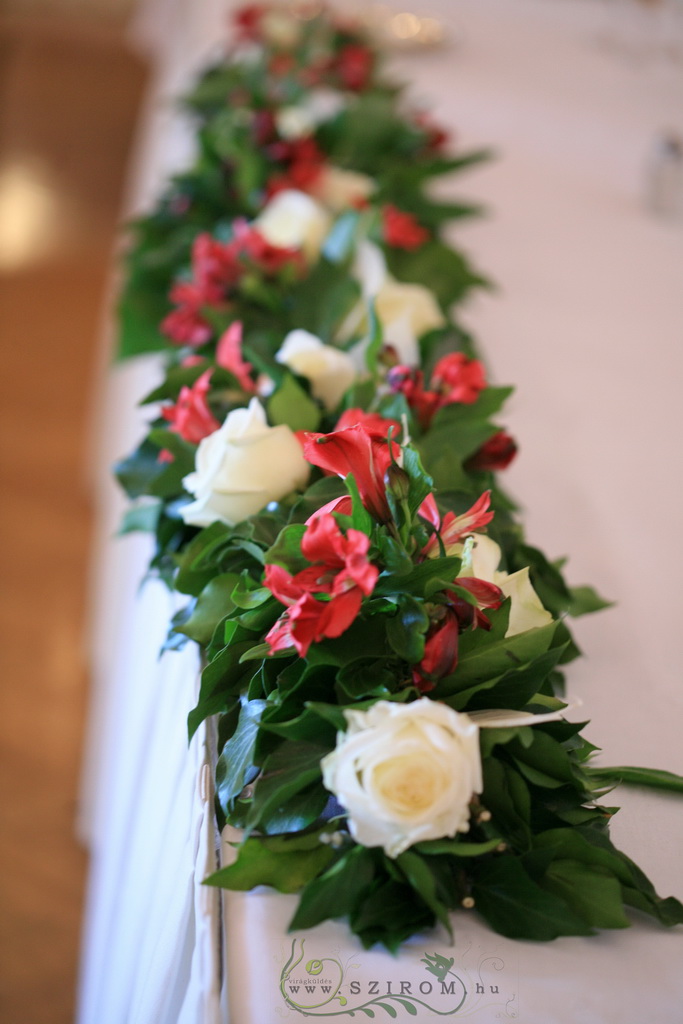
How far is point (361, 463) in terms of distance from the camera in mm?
538

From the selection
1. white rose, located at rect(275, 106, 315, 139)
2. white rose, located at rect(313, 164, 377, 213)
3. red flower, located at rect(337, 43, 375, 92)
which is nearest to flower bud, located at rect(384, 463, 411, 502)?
white rose, located at rect(313, 164, 377, 213)

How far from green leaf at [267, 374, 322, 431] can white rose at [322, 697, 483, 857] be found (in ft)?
1.04

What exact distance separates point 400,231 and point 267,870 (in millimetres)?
857

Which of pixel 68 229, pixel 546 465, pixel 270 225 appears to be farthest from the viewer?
pixel 68 229

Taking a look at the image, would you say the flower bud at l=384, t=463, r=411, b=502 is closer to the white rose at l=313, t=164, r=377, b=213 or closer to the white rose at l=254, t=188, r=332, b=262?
the white rose at l=254, t=188, r=332, b=262

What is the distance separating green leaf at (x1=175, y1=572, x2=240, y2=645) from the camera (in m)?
0.63

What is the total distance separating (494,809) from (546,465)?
21.4 inches

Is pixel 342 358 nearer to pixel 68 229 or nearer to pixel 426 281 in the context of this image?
pixel 426 281

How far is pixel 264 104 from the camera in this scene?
1.47m

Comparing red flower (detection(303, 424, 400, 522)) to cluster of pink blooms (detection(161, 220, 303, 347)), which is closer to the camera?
red flower (detection(303, 424, 400, 522))

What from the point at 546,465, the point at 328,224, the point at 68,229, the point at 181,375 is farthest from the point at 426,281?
the point at 68,229
